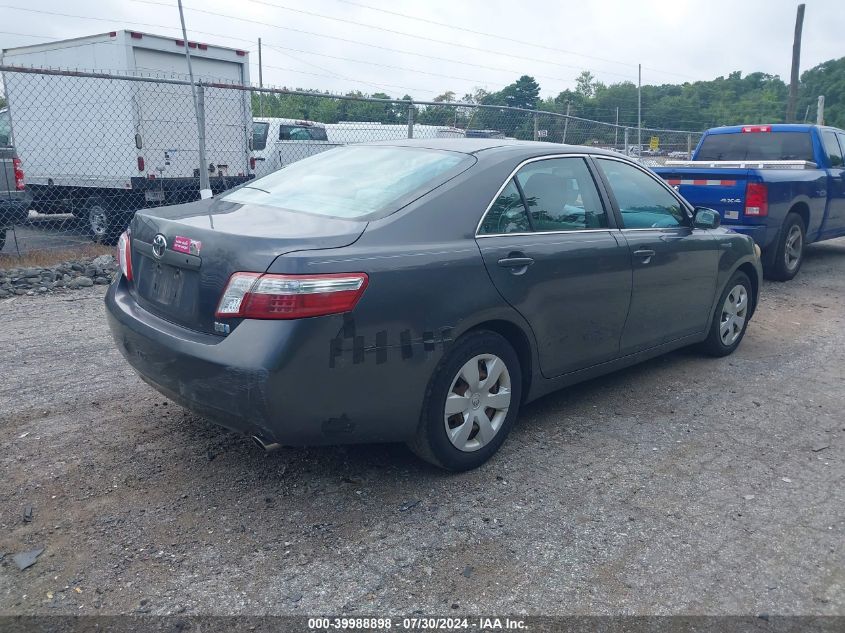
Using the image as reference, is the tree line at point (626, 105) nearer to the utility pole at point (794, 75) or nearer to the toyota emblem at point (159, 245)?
the utility pole at point (794, 75)

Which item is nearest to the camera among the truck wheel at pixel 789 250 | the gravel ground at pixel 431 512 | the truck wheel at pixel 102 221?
the gravel ground at pixel 431 512

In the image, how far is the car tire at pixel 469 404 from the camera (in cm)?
355

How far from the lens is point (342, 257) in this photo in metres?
3.18

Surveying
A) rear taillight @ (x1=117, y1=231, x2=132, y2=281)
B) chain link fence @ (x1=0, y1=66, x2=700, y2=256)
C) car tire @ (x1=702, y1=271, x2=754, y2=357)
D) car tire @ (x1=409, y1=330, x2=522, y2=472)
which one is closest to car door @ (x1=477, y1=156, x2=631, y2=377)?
car tire @ (x1=409, y1=330, x2=522, y2=472)

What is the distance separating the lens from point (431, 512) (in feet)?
11.4

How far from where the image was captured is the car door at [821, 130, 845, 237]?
9.99 meters

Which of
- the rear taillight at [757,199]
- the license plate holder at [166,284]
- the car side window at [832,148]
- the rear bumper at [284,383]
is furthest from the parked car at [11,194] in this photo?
the car side window at [832,148]

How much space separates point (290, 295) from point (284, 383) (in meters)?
0.35

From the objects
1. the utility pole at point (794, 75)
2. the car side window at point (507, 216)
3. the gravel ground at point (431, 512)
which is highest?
the utility pole at point (794, 75)

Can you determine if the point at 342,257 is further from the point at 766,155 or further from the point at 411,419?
the point at 766,155

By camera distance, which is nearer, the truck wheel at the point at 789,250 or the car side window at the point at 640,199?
the car side window at the point at 640,199

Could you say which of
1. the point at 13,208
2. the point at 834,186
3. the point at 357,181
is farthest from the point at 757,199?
the point at 13,208

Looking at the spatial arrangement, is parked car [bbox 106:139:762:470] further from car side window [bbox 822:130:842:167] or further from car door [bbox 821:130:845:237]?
car side window [bbox 822:130:842:167]

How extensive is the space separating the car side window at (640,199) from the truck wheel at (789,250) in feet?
15.0
